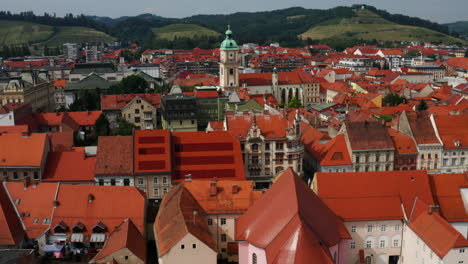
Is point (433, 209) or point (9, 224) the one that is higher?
point (433, 209)

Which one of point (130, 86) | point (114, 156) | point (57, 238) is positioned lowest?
point (57, 238)

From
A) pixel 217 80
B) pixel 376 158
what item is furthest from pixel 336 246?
pixel 217 80

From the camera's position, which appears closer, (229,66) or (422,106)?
(422,106)

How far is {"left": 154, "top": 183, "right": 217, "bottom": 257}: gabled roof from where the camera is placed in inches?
1860

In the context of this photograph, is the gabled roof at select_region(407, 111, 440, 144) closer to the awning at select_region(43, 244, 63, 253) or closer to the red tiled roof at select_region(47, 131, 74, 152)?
the awning at select_region(43, 244, 63, 253)

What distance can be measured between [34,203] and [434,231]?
4272 centimetres

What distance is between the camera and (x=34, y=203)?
5716 cm

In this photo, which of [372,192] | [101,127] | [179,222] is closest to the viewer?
[179,222]

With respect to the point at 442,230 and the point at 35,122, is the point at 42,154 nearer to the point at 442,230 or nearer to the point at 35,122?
the point at 35,122

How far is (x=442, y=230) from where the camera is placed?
157 ft

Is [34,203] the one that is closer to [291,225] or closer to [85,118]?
[291,225]

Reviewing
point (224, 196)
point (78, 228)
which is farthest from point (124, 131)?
point (224, 196)

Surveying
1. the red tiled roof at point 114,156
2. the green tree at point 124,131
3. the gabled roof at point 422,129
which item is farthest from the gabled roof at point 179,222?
the gabled roof at point 422,129

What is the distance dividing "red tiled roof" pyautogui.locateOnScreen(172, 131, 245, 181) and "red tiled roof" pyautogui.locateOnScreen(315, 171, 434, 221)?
1626cm
